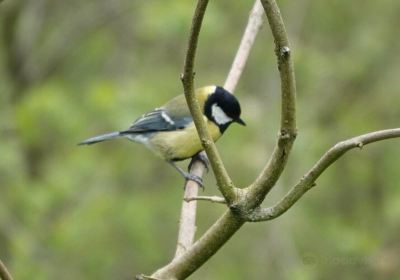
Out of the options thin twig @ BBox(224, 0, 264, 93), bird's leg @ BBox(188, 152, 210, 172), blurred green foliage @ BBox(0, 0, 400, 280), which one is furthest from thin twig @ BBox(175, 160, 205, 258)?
blurred green foliage @ BBox(0, 0, 400, 280)

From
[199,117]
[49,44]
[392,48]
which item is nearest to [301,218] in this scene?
[392,48]

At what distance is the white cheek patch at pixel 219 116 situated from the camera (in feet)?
15.3

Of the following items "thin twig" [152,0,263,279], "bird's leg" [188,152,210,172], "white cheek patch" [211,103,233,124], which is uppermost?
"thin twig" [152,0,263,279]

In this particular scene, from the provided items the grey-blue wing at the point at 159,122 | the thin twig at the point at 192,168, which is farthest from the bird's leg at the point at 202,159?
the grey-blue wing at the point at 159,122

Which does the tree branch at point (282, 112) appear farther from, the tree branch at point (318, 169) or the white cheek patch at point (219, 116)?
the white cheek patch at point (219, 116)

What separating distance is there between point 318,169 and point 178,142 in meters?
3.27

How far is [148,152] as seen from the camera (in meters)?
7.77

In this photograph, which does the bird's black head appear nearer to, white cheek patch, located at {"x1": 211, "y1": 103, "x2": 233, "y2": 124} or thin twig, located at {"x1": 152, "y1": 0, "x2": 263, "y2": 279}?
white cheek patch, located at {"x1": 211, "y1": 103, "x2": 233, "y2": 124}

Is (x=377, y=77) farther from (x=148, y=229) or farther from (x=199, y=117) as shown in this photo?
(x=199, y=117)

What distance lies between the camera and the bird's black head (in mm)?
4516

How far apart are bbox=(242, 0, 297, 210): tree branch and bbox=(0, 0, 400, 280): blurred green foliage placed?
195 inches

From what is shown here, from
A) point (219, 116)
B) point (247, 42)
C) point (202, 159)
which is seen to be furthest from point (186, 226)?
point (219, 116)

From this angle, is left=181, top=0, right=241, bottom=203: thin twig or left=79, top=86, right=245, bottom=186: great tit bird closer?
left=181, top=0, right=241, bottom=203: thin twig

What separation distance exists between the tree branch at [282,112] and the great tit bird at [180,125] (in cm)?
260
